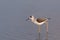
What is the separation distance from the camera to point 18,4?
10.4 ft

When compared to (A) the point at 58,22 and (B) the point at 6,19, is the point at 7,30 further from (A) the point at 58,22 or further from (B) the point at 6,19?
(A) the point at 58,22

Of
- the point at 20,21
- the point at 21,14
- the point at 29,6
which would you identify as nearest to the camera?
the point at 20,21

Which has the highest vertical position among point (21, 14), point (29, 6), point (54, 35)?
point (29, 6)

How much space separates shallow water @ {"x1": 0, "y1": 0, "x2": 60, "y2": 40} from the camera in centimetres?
222

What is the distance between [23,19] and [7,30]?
0.32 metres

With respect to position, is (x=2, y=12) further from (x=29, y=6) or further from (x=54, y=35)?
(x=54, y=35)

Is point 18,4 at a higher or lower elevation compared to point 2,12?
higher

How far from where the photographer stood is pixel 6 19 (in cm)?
265

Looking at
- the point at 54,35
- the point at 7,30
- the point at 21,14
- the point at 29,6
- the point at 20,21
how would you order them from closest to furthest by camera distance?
1. the point at 54,35
2. the point at 7,30
3. the point at 20,21
4. the point at 21,14
5. the point at 29,6

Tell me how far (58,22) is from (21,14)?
0.60 m

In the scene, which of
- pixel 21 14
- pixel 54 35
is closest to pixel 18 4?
pixel 21 14

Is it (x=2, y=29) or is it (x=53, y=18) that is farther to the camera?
(x=53, y=18)

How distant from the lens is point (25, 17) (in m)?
2.62

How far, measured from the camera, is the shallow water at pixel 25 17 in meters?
2.22
